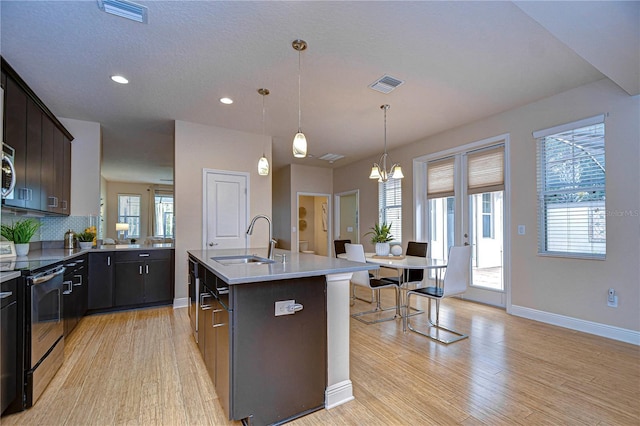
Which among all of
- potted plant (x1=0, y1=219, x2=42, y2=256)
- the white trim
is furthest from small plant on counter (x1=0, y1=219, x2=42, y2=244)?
the white trim

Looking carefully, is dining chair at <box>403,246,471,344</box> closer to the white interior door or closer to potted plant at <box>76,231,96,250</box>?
the white interior door

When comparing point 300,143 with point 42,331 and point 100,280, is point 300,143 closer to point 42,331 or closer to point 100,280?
point 42,331

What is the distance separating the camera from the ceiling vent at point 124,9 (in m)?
2.04

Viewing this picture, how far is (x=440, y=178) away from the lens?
16.9ft

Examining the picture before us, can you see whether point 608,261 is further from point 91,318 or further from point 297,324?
point 91,318

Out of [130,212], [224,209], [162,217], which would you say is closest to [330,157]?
[224,209]

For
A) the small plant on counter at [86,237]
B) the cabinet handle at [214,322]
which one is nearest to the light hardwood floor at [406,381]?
the cabinet handle at [214,322]

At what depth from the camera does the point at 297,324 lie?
1775 millimetres

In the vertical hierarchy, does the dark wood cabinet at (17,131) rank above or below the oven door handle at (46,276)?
above

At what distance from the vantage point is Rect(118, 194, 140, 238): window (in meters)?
9.64

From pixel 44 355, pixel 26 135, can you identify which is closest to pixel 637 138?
pixel 44 355

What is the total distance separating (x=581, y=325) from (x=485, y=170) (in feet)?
7.35

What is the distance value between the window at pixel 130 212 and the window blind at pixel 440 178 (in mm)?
9231

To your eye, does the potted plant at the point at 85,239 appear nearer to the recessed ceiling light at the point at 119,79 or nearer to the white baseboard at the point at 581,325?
the recessed ceiling light at the point at 119,79
